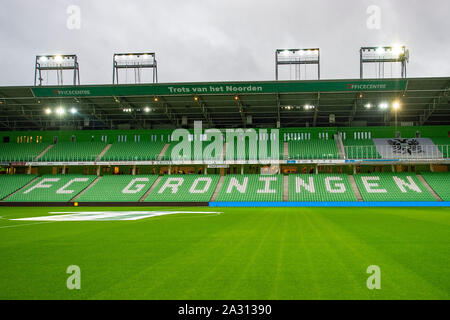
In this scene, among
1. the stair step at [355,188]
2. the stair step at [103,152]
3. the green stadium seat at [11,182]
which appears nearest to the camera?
the stair step at [355,188]

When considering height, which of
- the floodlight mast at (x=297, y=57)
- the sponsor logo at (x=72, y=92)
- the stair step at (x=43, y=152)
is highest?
the floodlight mast at (x=297, y=57)

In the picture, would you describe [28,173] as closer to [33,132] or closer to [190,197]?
[33,132]

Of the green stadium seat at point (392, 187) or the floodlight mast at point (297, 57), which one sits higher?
the floodlight mast at point (297, 57)

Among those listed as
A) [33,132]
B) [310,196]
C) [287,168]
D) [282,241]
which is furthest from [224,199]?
[33,132]

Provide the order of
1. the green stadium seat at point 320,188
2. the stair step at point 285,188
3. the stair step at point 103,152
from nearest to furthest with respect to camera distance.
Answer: the green stadium seat at point 320,188
the stair step at point 285,188
the stair step at point 103,152

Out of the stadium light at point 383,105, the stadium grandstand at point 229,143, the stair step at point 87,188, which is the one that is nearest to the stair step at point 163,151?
the stadium grandstand at point 229,143

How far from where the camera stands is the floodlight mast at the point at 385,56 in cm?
4022

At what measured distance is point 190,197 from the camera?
1419 inches

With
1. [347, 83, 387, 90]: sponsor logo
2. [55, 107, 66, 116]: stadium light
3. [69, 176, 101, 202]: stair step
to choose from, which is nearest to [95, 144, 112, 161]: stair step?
[69, 176, 101, 202]: stair step

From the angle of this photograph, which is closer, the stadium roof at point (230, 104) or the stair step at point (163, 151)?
the stadium roof at point (230, 104)

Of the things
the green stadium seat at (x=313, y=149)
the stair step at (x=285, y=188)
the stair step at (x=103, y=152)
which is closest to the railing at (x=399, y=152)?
the green stadium seat at (x=313, y=149)

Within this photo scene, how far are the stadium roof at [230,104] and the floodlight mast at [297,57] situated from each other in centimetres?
408

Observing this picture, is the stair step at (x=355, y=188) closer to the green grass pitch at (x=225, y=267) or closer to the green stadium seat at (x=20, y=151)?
the green grass pitch at (x=225, y=267)

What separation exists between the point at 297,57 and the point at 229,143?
14.6 m
